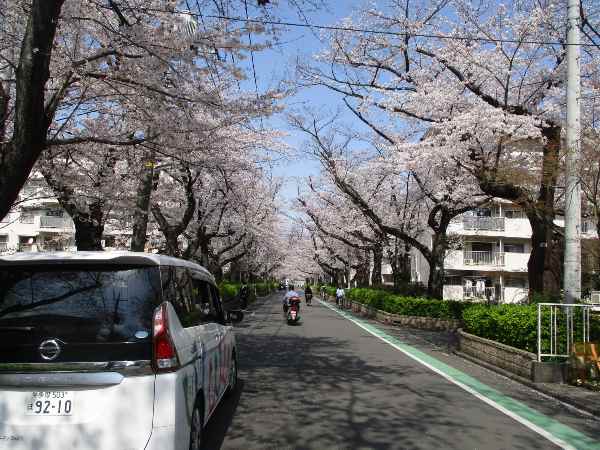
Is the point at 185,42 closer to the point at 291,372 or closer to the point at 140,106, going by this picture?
the point at 140,106

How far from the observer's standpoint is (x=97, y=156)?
43.1ft

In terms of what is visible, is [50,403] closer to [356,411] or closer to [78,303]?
[78,303]

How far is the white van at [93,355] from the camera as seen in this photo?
3777 mm

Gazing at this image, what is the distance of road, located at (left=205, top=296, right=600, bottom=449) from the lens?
5872 mm

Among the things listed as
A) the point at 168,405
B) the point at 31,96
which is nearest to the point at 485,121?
the point at 31,96

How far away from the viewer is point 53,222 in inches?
1876

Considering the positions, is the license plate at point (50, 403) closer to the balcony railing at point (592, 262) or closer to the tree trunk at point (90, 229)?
the tree trunk at point (90, 229)

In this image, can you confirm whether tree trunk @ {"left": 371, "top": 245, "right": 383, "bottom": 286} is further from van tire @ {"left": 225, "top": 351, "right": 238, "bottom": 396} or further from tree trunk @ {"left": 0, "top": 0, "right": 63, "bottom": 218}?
tree trunk @ {"left": 0, "top": 0, "right": 63, "bottom": 218}

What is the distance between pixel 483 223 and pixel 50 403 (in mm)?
43274

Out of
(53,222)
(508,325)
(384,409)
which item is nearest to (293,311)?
(508,325)

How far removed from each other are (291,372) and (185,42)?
5.77 metres

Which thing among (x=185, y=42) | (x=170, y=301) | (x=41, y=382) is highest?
(x=185, y=42)

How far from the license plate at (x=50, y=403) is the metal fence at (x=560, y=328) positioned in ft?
25.6

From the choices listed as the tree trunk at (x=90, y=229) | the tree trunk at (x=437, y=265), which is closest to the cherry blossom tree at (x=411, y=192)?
the tree trunk at (x=437, y=265)
